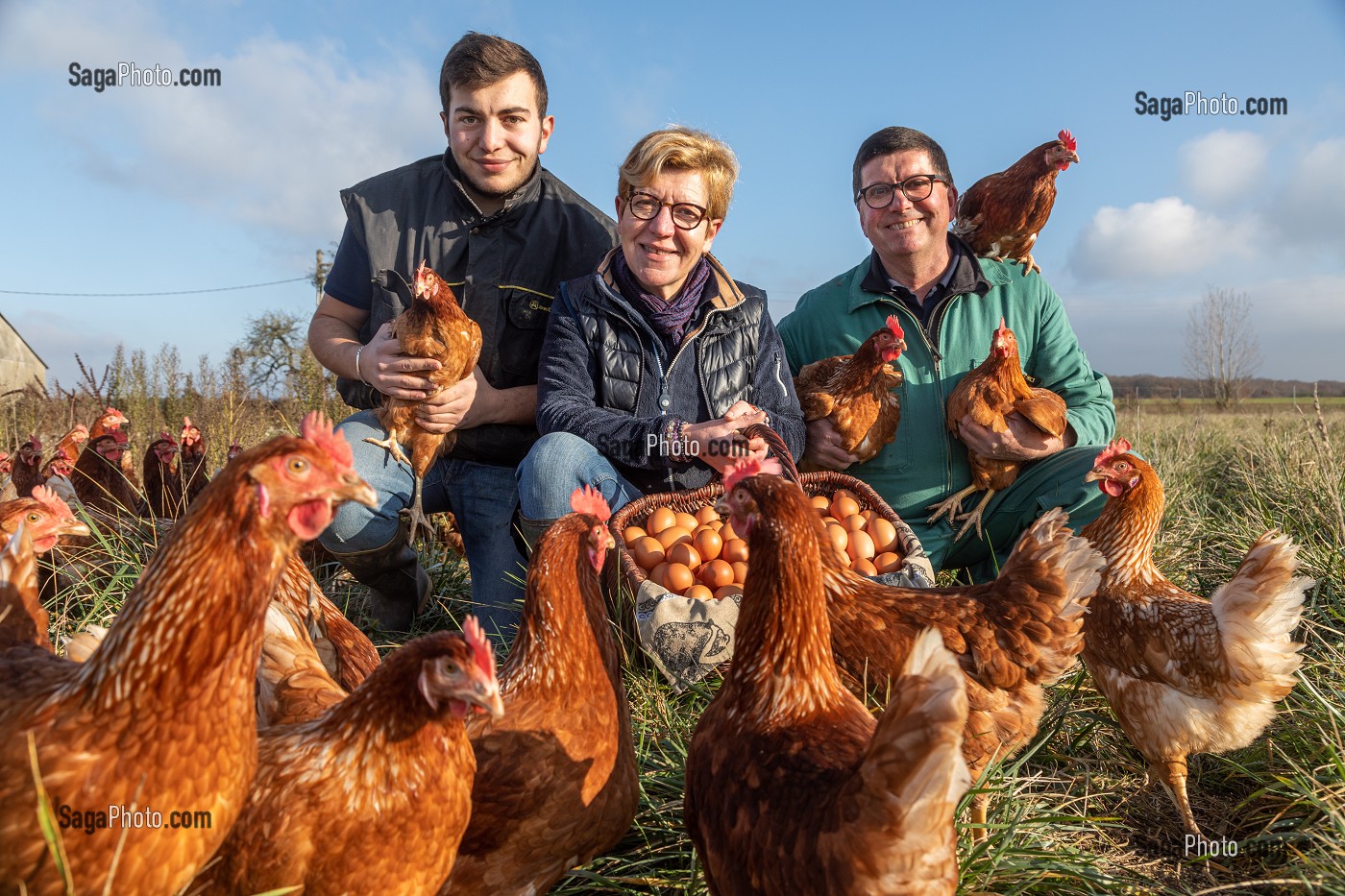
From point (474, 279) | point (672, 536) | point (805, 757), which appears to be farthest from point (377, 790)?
point (474, 279)

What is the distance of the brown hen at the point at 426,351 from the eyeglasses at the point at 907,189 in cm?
227

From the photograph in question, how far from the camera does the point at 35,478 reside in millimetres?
4941

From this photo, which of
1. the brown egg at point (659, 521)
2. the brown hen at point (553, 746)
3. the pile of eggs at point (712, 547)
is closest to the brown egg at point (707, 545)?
the pile of eggs at point (712, 547)

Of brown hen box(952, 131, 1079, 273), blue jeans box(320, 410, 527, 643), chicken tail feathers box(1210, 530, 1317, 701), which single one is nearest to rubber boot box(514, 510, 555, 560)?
blue jeans box(320, 410, 527, 643)

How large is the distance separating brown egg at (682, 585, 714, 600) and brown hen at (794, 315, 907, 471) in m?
1.49

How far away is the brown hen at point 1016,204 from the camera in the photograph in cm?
522

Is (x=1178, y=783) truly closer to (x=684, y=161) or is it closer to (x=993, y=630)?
(x=993, y=630)

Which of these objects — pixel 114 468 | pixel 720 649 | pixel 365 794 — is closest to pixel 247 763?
pixel 365 794

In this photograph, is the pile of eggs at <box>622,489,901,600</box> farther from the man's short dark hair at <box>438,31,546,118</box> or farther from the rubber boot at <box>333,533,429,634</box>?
the man's short dark hair at <box>438,31,546,118</box>

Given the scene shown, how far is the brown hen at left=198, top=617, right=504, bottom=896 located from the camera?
1.72 metres

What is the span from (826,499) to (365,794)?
2.47 metres

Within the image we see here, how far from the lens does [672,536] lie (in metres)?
3.43

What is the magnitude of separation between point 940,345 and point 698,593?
2.26 metres

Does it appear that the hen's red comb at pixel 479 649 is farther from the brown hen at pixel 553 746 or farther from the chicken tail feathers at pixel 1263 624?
the chicken tail feathers at pixel 1263 624
